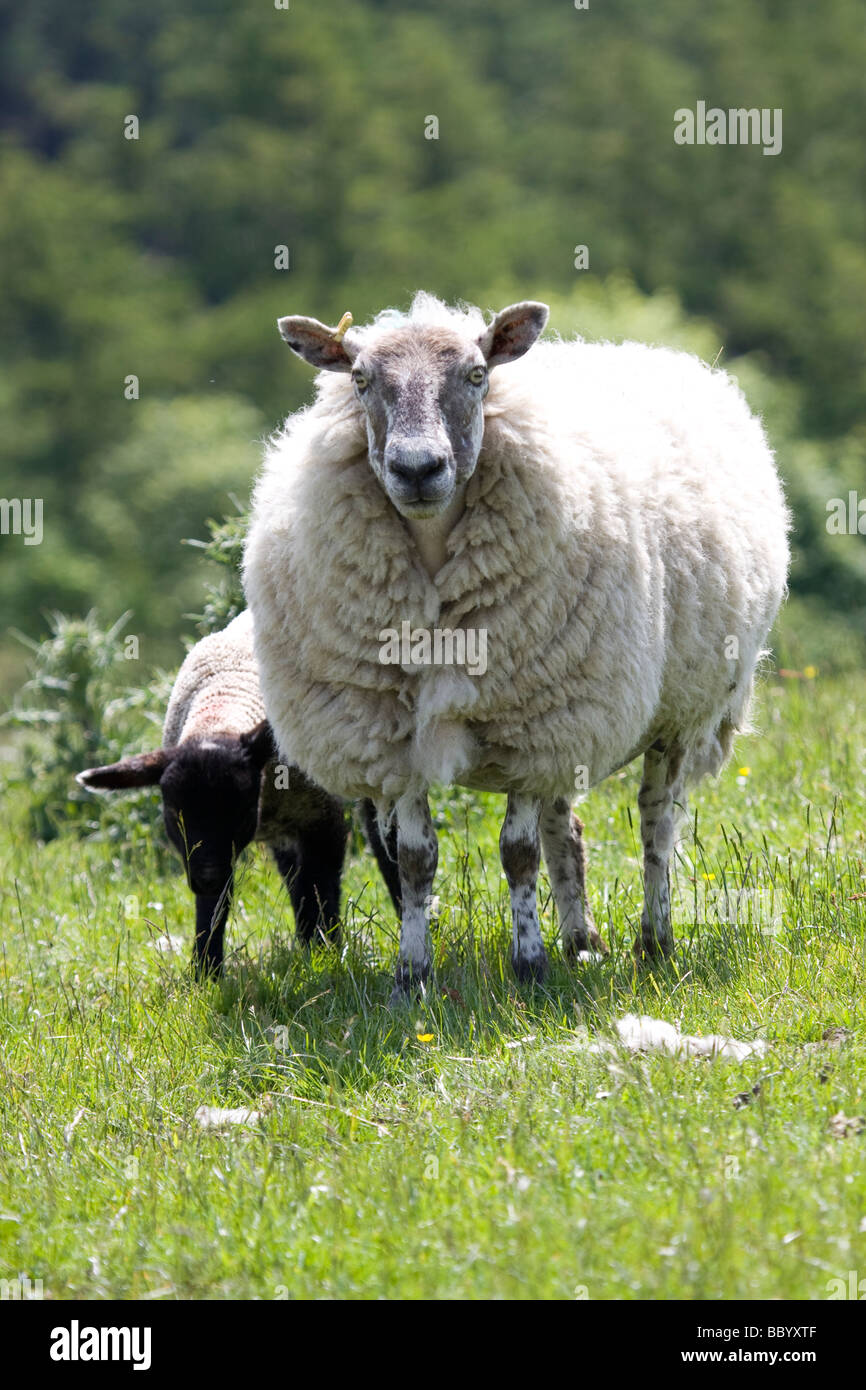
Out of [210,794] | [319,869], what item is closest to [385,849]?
[319,869]

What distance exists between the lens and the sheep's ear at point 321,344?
4805 mm

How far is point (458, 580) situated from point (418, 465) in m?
0.46

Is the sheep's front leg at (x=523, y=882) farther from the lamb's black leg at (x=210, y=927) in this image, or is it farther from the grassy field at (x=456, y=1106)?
the lamb's black leg at (x=210, y=927)

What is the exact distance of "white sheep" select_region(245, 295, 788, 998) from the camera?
4629mm

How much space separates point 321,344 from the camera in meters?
4.85

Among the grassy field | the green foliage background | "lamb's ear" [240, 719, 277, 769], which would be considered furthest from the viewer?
the green foliage background

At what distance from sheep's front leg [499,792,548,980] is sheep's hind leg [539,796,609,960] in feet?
1.63

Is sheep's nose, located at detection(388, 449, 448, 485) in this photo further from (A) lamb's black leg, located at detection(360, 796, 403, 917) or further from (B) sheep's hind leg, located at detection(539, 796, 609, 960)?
(A) lamb's black leg, located at detection(360, 796, 403, 917)

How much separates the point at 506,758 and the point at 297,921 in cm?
138

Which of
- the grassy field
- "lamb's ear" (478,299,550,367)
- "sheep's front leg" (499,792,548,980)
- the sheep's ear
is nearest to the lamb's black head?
the grassy field
